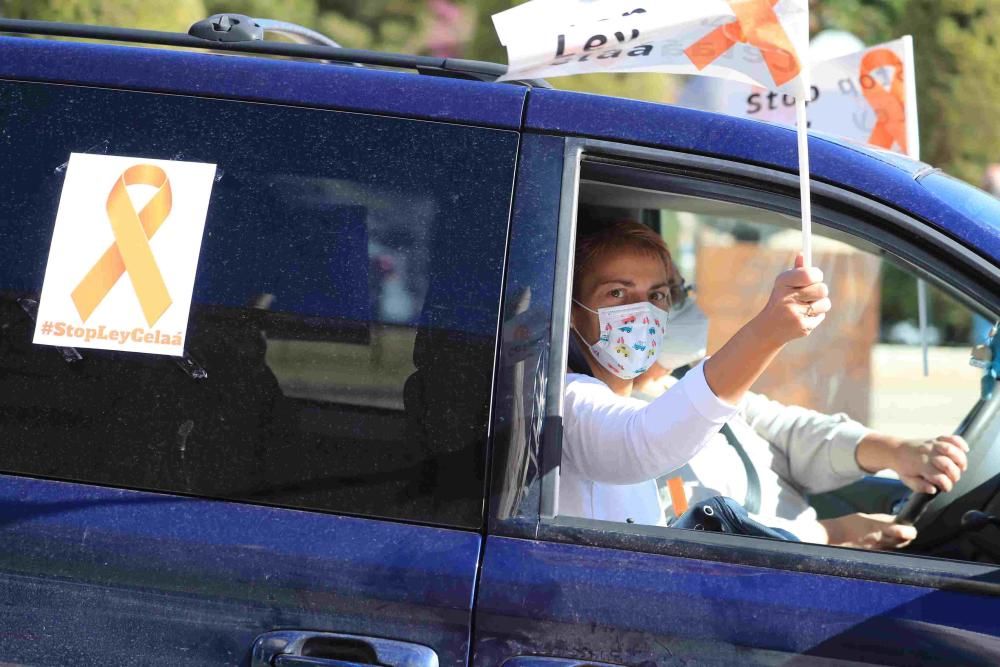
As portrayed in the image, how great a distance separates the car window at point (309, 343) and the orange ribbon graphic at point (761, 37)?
358 mm

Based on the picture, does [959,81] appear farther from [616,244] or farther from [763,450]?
[616,244]

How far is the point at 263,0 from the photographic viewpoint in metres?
18.6

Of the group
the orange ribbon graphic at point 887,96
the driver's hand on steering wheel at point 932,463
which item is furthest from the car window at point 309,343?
the orange ribbon graphic at point 887,96

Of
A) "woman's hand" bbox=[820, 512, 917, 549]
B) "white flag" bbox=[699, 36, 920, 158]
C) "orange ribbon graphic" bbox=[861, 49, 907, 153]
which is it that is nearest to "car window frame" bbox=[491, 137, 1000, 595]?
"woman's hand" bbox=[820, 512, 917, 549]

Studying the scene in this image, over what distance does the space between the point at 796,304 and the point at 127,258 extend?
1.06m

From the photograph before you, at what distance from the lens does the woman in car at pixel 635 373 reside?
1.90 m

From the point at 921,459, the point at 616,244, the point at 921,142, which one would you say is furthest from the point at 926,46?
the point at 616,244

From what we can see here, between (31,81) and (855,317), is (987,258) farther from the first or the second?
(855,317)

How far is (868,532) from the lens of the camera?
2934mm

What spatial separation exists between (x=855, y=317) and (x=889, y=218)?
5.87 metres

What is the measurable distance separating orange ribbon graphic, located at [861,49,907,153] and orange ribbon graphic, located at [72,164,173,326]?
314 centimetres

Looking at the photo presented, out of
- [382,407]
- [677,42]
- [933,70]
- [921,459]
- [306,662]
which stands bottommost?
[306,662]

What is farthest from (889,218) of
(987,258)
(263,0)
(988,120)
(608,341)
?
(263,0)

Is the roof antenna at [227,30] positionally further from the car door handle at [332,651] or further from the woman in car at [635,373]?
the car door handle at [332,651]
